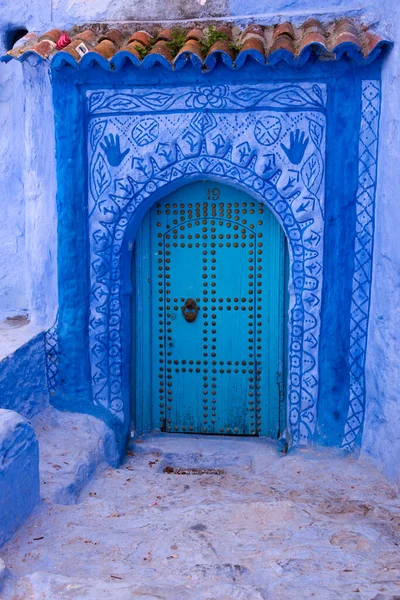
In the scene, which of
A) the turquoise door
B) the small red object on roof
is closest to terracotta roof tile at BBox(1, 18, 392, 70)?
the small red object on roof

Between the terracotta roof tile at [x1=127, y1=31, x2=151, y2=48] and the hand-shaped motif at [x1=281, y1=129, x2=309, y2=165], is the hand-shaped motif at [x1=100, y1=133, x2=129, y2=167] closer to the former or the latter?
the terracotta roof tile at [x1=127, y1=31, x2=151, y2=48]

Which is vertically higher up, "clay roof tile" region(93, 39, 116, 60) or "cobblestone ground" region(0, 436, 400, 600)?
"clay roof tile" region(93, 39, 116, 60)

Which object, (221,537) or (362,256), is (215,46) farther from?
(221,537)

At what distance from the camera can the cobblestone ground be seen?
2.68 metres

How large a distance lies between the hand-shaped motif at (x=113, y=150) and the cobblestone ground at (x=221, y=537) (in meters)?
2.13

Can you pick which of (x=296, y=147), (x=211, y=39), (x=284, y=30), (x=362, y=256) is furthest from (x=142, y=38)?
(x=362, y=256)

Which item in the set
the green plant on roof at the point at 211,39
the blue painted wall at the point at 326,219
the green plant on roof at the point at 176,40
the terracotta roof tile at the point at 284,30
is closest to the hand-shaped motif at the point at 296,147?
the blue painted wall at the point at 326,219

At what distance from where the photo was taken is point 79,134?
15.2ft

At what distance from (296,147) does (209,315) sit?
1397 mm

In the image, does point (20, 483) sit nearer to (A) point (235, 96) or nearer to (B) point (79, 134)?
(B) point (79, 134)

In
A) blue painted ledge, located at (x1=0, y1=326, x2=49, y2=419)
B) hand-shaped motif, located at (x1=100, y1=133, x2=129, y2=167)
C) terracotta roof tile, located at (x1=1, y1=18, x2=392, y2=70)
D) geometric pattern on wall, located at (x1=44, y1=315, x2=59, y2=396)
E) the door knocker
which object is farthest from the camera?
the door knocker

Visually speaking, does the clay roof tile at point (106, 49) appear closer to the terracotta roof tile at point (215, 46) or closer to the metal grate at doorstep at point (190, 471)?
the terracotta roof tile at point (215, 46)

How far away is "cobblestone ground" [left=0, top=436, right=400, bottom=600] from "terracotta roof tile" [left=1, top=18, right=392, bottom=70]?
8.77ft

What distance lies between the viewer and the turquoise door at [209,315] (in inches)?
193
